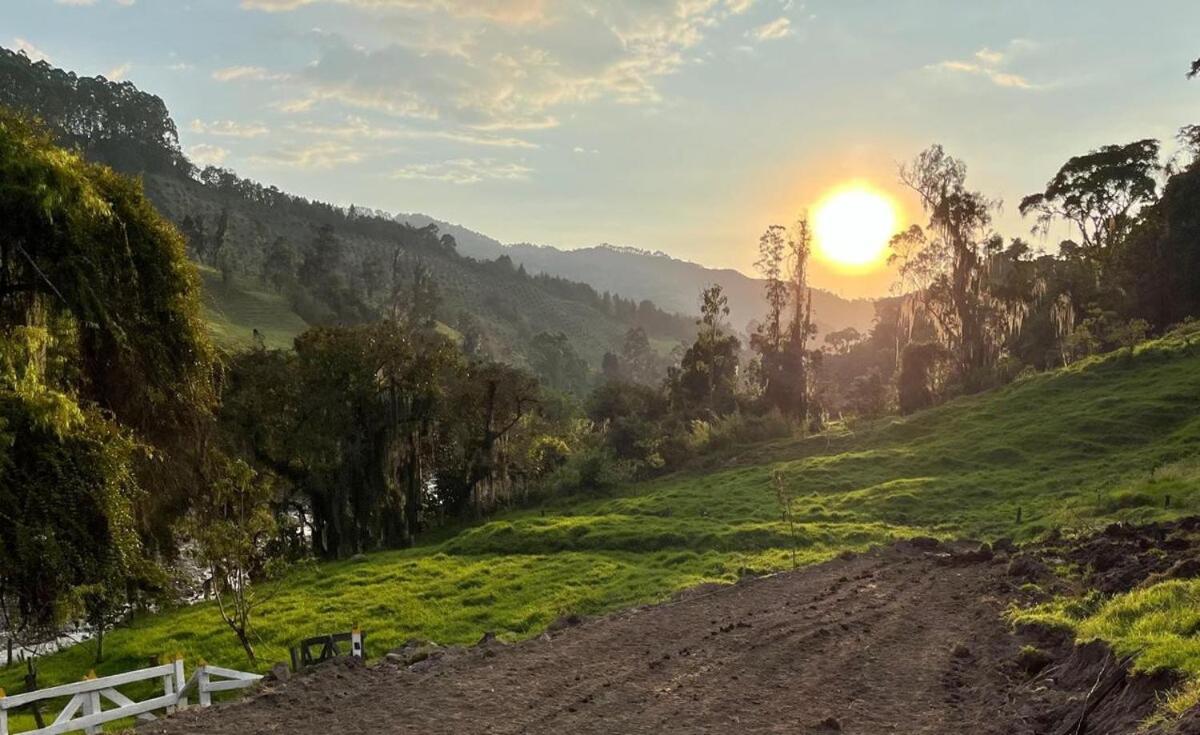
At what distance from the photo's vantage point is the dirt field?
433 inches

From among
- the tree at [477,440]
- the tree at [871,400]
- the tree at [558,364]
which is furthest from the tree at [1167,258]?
the tree at [558,364]

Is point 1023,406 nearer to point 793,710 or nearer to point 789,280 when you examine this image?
point 789,280

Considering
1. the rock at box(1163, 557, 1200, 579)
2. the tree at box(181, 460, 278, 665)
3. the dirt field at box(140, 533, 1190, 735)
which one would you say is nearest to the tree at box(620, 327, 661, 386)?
the tree at box(181, 460, 278, 665)

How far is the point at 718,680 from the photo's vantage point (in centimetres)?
1362

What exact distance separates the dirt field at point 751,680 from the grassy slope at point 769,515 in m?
4.96

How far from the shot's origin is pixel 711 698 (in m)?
12.7

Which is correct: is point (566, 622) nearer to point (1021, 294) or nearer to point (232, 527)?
point (232, 527)

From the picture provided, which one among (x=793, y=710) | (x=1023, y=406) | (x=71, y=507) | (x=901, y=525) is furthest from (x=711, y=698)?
(x=1023, y=406)

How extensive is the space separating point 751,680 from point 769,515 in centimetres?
2117

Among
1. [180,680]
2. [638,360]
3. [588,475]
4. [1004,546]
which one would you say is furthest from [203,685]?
[638,360]

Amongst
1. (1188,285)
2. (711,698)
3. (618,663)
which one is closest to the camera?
(711,698)

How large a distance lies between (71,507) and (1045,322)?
230 feet

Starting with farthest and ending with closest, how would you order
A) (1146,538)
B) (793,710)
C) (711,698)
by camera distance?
(1146,538) < (711,698) < (793,710)

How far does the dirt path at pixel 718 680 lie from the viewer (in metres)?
11.6
